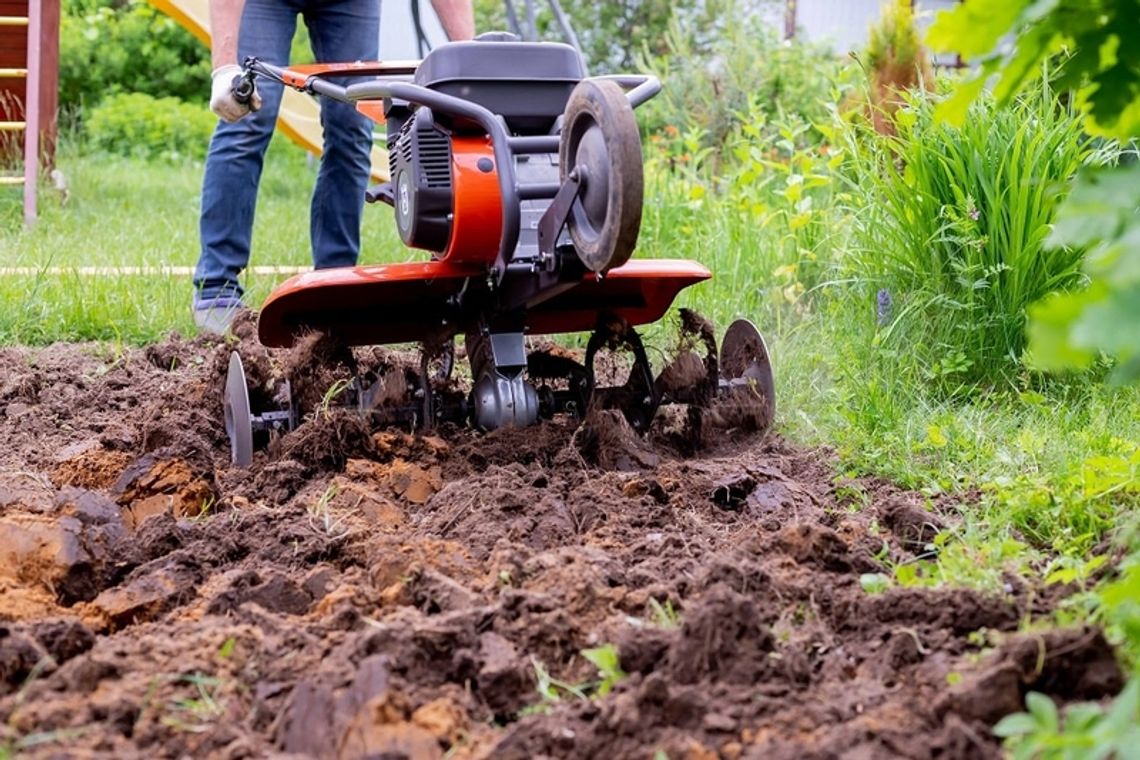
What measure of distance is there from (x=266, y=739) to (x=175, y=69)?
12.1m

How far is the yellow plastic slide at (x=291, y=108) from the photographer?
8.14m

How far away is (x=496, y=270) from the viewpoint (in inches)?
129

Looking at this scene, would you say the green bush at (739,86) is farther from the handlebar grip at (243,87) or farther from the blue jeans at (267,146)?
the handlebar grip at (243,87)

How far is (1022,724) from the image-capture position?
1.45 m

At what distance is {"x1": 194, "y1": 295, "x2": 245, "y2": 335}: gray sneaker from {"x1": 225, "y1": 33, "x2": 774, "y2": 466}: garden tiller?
125 cm

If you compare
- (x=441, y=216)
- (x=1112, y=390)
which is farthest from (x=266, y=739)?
(x=1112, y=390)

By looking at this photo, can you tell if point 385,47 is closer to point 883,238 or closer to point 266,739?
point 883,238

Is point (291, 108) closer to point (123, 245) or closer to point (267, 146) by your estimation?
point (123, 245)

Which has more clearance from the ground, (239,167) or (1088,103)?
(1088,103)

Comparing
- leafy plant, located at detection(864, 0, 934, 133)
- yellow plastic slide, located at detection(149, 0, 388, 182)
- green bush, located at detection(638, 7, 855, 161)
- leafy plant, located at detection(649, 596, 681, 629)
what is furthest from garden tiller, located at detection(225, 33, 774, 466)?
yellow plastic slide, located at detection(149, 0, 388, 182)

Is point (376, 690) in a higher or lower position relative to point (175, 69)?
lower

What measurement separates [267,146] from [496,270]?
197 centimetres

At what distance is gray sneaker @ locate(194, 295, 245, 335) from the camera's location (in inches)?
193

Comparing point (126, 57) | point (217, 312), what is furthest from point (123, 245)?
point (126, 57)
